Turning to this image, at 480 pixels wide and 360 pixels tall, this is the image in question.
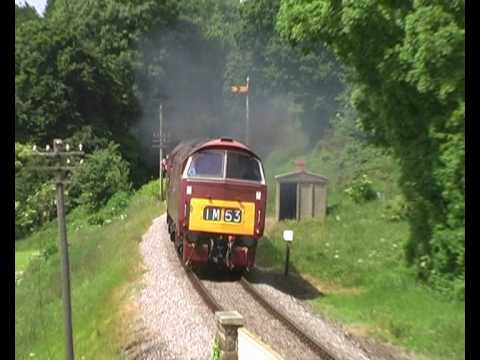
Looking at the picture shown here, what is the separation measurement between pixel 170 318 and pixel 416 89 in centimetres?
611

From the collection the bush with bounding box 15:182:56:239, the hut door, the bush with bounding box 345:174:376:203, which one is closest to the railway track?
the bush with bounding box 15:182:56:239

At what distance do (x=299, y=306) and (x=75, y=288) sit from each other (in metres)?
8.79

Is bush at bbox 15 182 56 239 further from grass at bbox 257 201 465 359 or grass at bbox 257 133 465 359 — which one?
grass at bbox 257 201 465 359

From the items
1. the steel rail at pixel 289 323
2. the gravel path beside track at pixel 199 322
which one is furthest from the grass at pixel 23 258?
the steel rail at pixel 289 323

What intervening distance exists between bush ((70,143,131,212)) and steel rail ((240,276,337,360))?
20.7m

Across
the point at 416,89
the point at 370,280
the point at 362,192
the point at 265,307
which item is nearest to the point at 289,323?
the point at 265,307

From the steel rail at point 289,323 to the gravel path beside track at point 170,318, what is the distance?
1286mm

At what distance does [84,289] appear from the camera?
20812mm

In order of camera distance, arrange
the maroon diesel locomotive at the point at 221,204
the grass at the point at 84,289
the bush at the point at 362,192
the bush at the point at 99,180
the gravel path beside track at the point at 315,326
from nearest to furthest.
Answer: the gravel path beside track at the point at 315,326 < the grass at the point at 84,289 < the maroon diesel locomotive at the point at 221,204 < the bush at the point at 362,192 < the bush at the point at 99,180

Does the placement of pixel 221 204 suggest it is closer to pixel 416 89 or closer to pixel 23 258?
pixel 416 89

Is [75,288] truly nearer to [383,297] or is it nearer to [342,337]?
[383,297]

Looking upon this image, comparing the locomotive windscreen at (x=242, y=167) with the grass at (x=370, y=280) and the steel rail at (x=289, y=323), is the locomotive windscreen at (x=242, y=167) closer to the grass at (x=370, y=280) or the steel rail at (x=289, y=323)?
Result: the steel rail at (x=289, y=323)

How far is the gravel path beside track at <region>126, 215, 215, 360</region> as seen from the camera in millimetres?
12180

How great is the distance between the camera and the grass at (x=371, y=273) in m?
14.1
